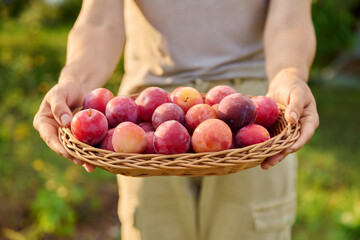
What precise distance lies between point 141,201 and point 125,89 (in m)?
0.49

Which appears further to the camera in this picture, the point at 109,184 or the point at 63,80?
the point at 109,184

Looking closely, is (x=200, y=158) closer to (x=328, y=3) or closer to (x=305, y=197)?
(x=305, y=197)

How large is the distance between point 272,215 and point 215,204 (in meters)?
0.23

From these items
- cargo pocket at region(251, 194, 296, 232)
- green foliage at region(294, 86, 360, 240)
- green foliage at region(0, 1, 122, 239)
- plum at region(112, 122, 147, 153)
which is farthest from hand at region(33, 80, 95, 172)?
green foliage at region(294, 86, 360, 240)

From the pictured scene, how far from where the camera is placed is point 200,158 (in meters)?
1.29

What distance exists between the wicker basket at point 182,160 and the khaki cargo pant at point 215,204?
16.2 inches

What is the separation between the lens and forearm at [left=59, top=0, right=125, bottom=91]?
1.79 metres

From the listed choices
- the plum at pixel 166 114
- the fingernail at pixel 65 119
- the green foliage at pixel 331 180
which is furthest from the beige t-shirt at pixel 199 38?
the green foliage at pixel 331 180

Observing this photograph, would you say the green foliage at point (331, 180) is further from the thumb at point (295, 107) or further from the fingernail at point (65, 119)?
the fingernail at point (65, 119)

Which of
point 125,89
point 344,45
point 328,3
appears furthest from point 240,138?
point 344,45

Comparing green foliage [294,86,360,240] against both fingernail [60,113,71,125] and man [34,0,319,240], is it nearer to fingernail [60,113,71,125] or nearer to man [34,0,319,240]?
man [34,0,319,240]

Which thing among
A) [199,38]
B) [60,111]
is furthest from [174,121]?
[199,38]

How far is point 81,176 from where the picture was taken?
3.35 meters

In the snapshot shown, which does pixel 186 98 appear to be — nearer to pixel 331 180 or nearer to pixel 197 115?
pixel 197 115
